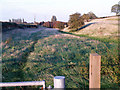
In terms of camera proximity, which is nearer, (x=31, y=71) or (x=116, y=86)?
(x=116, y=86)

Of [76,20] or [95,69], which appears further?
[76,20]

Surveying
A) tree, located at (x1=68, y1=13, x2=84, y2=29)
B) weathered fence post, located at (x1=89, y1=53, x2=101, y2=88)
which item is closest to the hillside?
tree, located at (x1=68, y1=13, x2=84, y2=29)

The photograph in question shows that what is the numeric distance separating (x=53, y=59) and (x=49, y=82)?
3.33m

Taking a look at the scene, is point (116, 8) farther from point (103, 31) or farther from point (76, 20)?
point (103, 31)

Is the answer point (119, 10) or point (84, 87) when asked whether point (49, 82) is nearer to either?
point (84, 87)

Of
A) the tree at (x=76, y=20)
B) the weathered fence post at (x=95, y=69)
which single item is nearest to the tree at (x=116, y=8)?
the tree at (x=76, y=20)

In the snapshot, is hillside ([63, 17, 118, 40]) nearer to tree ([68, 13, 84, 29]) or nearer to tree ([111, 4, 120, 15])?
tree ([68, 13, 84, 29])

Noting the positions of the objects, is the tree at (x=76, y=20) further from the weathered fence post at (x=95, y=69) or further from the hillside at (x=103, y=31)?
the weathered fence post at (x=95, y=69)

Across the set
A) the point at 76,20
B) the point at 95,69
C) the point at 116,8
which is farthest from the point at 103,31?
the point at 116,8

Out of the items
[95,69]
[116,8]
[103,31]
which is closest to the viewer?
[95,69]

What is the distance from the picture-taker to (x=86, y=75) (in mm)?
7184

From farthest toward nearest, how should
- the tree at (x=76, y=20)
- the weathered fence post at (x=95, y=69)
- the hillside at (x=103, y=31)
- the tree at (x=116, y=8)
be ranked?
the tree at (x=116, y=8), the tree at (x=76, y=20), the hillside at (x=103, y=31), the weathered fence post at (x=95, y=69)

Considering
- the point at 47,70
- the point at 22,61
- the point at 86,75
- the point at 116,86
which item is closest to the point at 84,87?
the point at 86,75

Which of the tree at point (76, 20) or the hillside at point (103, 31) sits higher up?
the tree at point (76, 20)
